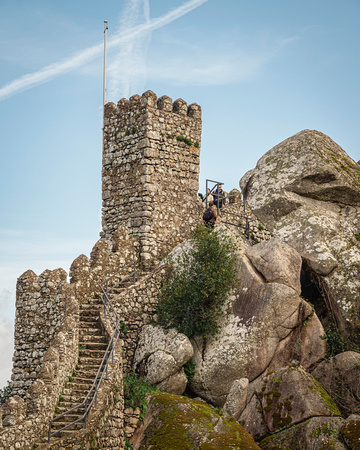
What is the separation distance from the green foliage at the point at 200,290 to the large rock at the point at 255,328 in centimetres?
36

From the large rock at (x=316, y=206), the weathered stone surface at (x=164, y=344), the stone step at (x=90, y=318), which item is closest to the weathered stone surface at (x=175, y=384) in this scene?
the weathered stone surface at (x=164, y=344)

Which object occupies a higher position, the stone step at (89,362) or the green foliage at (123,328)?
the green foliage at (123,328)

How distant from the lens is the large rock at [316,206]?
21.3 meters

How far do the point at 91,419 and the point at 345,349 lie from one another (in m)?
8.44

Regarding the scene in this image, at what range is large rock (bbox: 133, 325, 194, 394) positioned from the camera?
19.7 meters

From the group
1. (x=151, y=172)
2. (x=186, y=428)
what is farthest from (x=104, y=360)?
(x=151, y=172)

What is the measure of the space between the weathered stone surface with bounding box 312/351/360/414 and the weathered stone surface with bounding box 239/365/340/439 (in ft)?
4.93

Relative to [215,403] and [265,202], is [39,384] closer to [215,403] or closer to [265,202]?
[215,403]

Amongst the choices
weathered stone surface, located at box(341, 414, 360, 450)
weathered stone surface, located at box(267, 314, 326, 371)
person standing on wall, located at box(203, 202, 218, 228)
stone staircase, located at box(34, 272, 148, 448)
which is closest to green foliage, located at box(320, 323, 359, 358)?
weathered stone surface, located at box(267, 314, 326, 371)

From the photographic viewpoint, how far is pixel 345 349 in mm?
20312

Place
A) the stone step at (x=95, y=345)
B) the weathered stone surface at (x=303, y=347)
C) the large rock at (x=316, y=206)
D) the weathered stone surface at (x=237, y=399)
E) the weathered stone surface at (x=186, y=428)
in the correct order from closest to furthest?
the weathered stone surface at (x=186, y=428), the weathered stone surface at (x=237, y=399), the stone step at (x=95, y=345), the weathered stone surface at (x=303, y=347), the large rock at (x=316, y=206)

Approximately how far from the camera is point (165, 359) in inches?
776

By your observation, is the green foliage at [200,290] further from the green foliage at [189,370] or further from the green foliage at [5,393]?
the green foliage at [5,393]

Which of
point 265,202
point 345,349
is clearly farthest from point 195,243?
point 345,349
